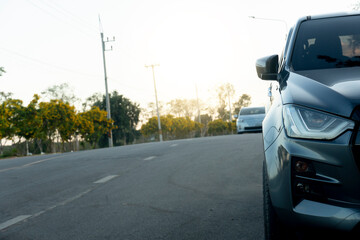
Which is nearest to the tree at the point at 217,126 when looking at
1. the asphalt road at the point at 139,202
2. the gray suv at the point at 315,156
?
the asphalt road at the point at 139,202

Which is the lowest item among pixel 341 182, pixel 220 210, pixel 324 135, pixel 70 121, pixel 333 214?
pixel 220 210

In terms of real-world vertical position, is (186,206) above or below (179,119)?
below

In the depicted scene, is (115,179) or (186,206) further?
(115,179)

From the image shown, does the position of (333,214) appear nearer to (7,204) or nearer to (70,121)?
(7,204)

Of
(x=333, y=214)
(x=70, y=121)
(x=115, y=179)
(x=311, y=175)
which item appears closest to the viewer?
(x=333, y=214)

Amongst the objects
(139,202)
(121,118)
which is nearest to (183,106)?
(121,118)

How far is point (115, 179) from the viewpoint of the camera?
25.4ft

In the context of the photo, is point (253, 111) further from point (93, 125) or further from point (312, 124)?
point (93, 125)

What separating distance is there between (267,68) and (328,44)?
57 centimetres

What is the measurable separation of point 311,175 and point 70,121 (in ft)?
133

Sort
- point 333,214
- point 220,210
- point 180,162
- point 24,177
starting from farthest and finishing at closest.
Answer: point 180,162, point 24,177, point 220,210, point 333,214

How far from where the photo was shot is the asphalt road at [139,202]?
4066mm

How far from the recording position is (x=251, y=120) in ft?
64.7


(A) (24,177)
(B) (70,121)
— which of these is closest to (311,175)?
(A) (24,177)
